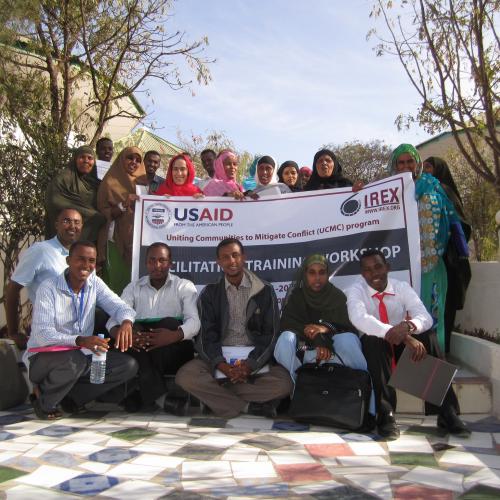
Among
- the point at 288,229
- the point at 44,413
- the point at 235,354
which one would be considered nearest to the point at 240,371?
the point at 235,354

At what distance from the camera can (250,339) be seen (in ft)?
13.2

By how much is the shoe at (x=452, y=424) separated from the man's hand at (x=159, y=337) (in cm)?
180

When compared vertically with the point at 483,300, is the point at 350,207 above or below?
above

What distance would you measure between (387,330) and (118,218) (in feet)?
9.41

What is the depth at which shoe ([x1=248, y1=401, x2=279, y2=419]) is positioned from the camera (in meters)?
3.84

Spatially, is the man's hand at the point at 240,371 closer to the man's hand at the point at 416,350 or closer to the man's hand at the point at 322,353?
the man's hand at the point at 322,353

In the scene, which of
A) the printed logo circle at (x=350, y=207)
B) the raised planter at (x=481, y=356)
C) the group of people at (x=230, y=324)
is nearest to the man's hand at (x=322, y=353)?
the group of people at (x=230, y=324)

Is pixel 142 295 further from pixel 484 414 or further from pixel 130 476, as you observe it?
pixel 484 414

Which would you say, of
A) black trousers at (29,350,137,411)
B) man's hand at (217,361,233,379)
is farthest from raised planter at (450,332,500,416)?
black trousers at (29,350,137,411)

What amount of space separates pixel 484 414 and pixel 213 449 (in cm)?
195

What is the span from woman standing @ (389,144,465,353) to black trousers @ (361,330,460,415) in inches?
31.1

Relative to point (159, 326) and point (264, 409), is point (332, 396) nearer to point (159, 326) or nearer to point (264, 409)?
point (264, 409)

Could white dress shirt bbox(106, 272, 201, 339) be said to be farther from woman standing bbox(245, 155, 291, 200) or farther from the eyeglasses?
woman standing bbox(245, 155, 291, 200)

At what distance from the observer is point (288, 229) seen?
16.5 ft
